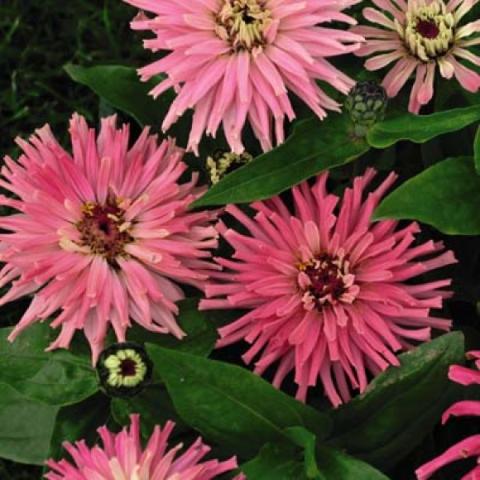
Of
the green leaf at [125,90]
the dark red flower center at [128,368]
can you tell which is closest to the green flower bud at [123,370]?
the dark red flower center at [128,368]

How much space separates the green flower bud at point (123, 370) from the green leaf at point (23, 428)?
24 cm

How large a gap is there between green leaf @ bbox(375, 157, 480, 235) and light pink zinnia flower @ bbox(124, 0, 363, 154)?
11cm

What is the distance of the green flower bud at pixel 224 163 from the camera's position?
1.23m

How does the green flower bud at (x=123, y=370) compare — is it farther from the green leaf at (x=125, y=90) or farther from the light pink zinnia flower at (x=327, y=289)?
the green leaf at (x=125, y=90)

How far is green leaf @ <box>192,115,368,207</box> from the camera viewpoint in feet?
3.75

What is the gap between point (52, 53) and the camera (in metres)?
1.78

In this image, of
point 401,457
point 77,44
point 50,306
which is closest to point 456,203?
point 401,457

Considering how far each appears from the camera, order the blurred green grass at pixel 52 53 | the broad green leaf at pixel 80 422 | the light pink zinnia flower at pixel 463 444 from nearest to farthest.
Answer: the light pink zinnia flower at pixel 463 444, the broad green leaf at pixel 80 422, the blurred green grass at pixel 52 53

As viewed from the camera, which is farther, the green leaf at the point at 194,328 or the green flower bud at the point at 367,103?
the green leaf at the point at 194,328

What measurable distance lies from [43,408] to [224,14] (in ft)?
1.74

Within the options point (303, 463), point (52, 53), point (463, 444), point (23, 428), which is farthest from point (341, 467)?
point (52, 53)

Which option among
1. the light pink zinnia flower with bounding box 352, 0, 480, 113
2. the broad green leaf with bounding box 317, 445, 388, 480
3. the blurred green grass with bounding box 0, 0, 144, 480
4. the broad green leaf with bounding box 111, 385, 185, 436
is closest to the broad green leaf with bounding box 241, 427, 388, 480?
the broad green leaf with bounding box 317, 445, 388, 480

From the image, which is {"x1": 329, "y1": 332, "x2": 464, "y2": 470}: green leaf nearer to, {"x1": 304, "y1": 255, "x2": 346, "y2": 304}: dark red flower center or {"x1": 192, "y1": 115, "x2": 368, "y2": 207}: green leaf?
{"x1": 304, "y1": 255, "x2": 346, "y2": 304}: dark red flower center

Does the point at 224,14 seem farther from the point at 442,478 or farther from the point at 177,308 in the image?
the point at 442,478
